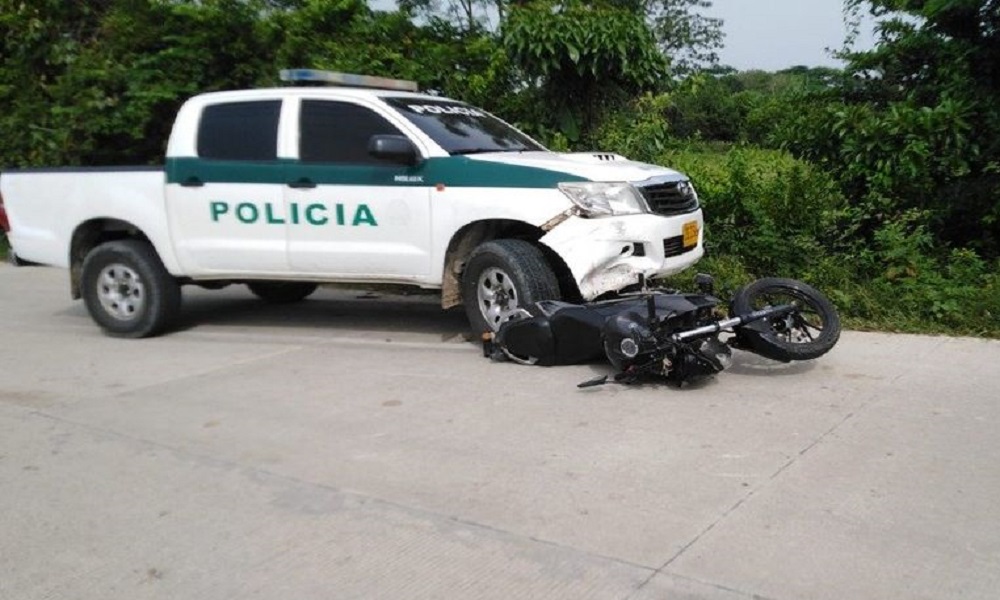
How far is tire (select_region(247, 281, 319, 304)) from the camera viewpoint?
9.26m

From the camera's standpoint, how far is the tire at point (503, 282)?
645cm

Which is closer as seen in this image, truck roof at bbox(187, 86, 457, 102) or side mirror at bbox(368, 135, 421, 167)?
side mirror at bbox(368, 135, 421, 167)

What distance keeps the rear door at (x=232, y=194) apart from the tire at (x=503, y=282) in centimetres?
163

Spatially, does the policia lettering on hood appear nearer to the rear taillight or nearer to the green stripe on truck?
the green stripe on truck

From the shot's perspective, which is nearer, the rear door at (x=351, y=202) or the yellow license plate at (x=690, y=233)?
the yellow license plate at (x=690, y=233)

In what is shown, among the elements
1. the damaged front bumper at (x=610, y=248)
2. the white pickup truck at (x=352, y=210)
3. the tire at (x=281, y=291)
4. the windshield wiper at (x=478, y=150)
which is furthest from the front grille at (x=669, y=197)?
the tire at (x=281, y=291)

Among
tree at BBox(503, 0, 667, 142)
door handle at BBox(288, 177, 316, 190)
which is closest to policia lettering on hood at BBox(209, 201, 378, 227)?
door handle at BBox(288, 177, 316, 190)

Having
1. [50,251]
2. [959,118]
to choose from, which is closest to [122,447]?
[50,251]

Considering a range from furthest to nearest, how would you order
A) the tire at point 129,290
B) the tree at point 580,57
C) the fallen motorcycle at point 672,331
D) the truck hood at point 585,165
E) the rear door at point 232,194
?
the tree at point 580,57, the tire at point 129,290, the rear door at point 232,194, the truck hood at point 585,165, the fallen motorcycle at point 672,331

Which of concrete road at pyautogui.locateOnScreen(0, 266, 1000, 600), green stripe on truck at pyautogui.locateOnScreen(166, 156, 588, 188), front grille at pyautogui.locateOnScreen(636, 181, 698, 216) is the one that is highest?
green stripe on truck at pyautogui.locateOnScreen(166, 156, 588, 188)

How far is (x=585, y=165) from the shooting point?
660cm

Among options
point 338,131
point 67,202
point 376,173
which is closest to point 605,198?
point 376,173

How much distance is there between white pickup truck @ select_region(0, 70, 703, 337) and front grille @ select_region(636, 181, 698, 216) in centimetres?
1

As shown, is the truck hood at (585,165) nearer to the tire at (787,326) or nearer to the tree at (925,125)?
the tire at (787,326)
